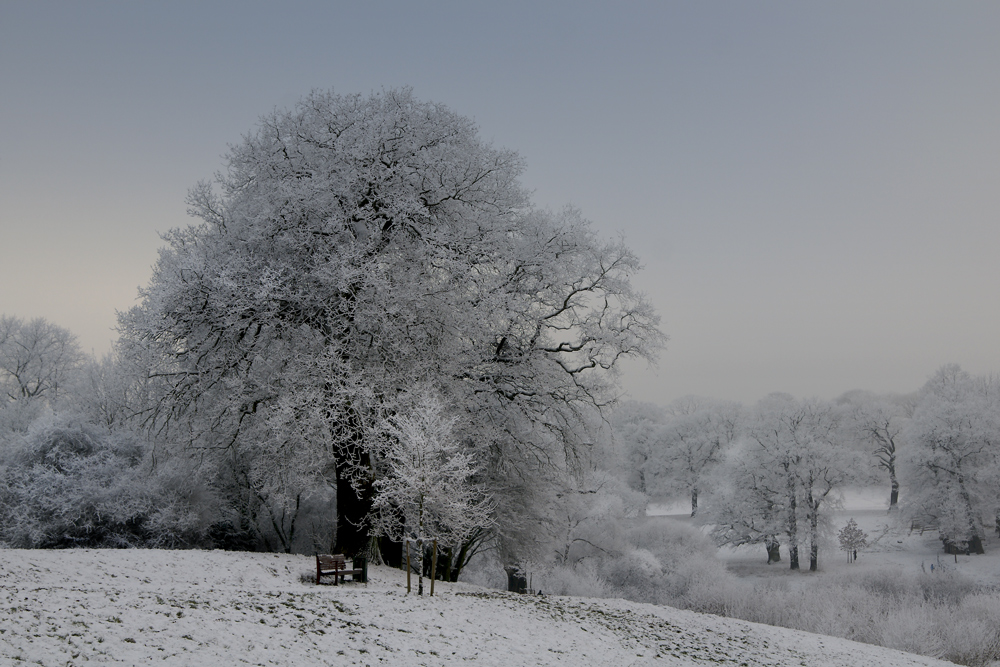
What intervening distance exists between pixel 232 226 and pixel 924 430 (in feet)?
143

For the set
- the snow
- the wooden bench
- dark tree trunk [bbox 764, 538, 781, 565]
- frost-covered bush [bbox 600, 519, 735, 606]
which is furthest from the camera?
dark tree trunk [bbox 764, 538, 781, 565]

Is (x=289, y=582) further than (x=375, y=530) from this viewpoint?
No

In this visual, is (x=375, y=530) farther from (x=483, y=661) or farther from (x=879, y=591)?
(x=879, y=591)

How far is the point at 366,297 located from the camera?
1606cm

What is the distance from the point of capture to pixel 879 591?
30891 millimetres

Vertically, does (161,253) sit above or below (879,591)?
above

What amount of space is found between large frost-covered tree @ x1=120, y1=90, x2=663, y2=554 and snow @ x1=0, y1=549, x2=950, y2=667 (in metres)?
3.51


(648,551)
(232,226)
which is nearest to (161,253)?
(232,226)

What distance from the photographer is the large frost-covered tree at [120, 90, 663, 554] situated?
15.8 m

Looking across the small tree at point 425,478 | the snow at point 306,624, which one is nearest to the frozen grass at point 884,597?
the snow at point 306,624

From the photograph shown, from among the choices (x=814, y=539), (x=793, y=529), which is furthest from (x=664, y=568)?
(x=814, y=539)

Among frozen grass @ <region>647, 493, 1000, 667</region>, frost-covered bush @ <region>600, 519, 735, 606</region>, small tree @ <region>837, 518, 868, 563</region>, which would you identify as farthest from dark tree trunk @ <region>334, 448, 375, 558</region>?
small tree @ <region>837, 518, 868, 563</region>

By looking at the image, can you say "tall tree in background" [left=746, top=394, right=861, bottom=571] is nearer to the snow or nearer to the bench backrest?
the snow

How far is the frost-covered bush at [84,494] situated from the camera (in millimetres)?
20328
